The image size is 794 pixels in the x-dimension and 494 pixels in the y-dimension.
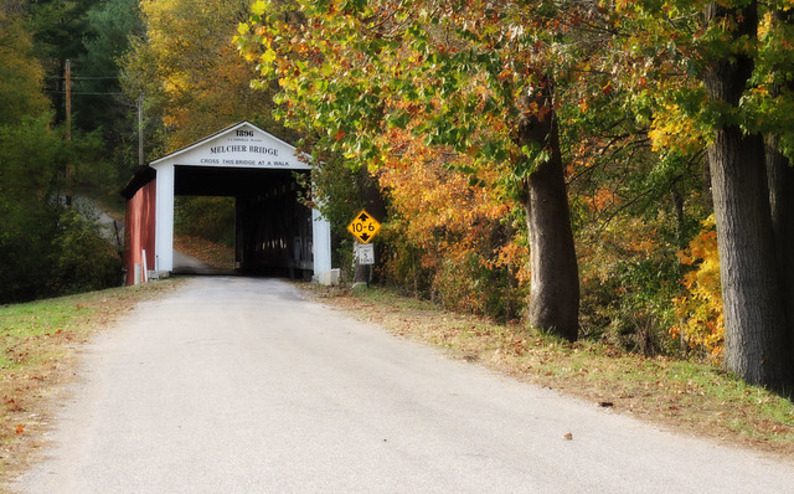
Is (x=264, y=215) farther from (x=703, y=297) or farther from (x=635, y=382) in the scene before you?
(x=635, y=382)

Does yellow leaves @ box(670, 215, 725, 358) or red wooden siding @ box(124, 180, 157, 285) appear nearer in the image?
yellow leaves @ box(670, 215, 725, 358)

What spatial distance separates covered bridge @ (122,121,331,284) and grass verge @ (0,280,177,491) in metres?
6.70

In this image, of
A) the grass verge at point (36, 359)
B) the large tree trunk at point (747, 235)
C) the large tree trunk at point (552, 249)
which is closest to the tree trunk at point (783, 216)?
the large tree trunk at point (747, 235)

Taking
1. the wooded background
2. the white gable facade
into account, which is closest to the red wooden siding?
the white gable facade

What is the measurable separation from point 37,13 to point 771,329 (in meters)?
55.0

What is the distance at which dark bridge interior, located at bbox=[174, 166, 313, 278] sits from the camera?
33.6m

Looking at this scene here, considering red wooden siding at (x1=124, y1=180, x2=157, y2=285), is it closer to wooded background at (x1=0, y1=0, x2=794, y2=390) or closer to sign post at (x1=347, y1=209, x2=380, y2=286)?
wooded background at (x1=0, y1=0, x2=794, y2=390)

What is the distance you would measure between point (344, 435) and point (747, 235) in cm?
599

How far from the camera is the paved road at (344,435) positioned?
6.42m

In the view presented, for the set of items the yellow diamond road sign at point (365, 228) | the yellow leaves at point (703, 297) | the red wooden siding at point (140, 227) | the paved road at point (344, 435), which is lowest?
the paved road at point (344, 435)

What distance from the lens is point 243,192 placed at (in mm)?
44625

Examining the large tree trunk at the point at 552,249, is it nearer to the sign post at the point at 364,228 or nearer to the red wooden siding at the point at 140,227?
the sign post at the point at 364,228

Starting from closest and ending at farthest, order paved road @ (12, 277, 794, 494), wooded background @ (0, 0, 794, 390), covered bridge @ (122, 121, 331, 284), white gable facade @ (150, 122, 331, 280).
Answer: paved road @ (12, 277, 794, 494) < wooded background @ (0, 0, 794, 390) < white gable facade @ (150, 122, 331, 280) < covered bridge @ (122, 121, 331, 284)

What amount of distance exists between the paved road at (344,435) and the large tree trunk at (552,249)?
283 cm
